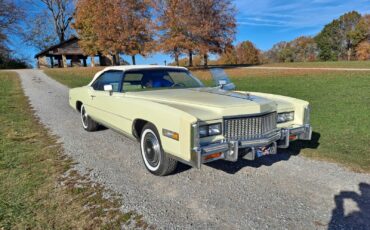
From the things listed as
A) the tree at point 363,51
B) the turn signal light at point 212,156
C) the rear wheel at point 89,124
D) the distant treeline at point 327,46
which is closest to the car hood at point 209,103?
the turn signal light at point 212,156

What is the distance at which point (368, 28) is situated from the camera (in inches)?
2271

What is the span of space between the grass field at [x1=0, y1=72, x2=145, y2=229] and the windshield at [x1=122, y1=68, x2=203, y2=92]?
1.65 m

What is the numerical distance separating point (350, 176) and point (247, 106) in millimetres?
1748

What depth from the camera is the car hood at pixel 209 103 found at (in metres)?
3.33

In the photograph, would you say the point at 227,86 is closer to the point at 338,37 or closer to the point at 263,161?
the point at 263,161

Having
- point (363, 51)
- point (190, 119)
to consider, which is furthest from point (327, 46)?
→ point (190, 119)

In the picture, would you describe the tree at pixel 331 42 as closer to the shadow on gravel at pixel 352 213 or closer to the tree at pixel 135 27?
the tree at pixel 135 27

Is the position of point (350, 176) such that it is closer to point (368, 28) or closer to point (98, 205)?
point (98, 205)

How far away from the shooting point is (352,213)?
9.36 ft

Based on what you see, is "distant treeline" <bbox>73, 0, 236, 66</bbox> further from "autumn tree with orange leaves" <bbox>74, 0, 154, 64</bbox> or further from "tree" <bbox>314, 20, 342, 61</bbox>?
"tree" <bbox>314, 20, 342, 61</bbox>

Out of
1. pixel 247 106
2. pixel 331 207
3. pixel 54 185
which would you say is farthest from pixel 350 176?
pixel 54 185

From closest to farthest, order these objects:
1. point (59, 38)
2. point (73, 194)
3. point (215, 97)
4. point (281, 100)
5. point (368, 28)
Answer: point (73, 194) < point (215, 97) < point (281, 100) < point (59, 38) < point (368, 28)

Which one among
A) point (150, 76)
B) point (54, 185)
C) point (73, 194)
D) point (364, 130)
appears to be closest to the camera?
point (73, 194)

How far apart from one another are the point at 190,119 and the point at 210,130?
0.38 meters
